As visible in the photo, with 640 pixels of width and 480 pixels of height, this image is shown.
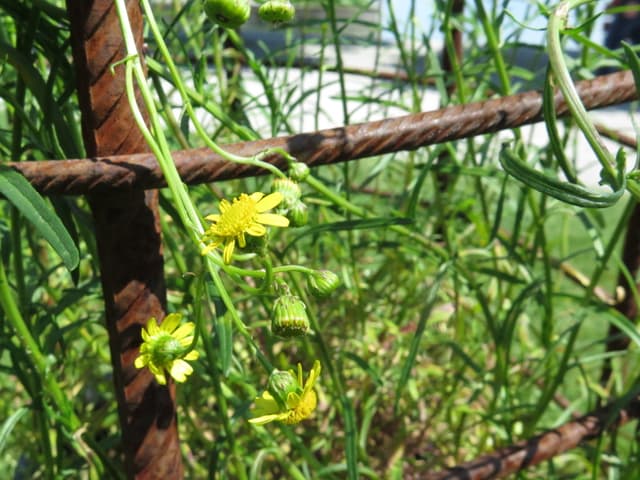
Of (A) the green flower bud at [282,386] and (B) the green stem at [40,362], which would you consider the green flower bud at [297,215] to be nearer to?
(A) the green flower bud at [282,386]

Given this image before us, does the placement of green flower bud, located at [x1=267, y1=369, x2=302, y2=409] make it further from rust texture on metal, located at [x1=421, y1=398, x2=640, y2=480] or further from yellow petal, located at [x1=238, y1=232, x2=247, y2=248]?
rust texture on metal, located at [x1=421, y1=398, x2=640, y2=480]

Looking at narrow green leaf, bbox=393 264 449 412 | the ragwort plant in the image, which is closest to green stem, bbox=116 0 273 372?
the ragwort plant

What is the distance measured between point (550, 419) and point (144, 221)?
1110 millimetres

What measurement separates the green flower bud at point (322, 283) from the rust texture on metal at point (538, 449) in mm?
337

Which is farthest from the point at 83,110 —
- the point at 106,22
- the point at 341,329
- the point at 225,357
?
the point at 341,329

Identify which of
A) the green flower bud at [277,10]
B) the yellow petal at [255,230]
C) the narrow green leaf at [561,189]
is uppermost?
the green flower bud at [277,10]

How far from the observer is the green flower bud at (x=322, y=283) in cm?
45

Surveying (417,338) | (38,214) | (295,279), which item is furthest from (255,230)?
(417,338)

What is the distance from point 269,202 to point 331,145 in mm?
109

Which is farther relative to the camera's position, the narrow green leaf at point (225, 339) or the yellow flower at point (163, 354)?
the narrow green leaf at point (225, 339)

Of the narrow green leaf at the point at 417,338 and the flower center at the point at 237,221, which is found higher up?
the flower center at the point at 237,221

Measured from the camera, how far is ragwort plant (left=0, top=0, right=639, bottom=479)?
17.7 inches

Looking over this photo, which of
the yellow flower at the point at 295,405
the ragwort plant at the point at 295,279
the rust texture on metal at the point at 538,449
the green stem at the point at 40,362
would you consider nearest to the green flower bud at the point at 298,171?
the ragwort plant at the point at 295,279

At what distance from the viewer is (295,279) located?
0.65 m
